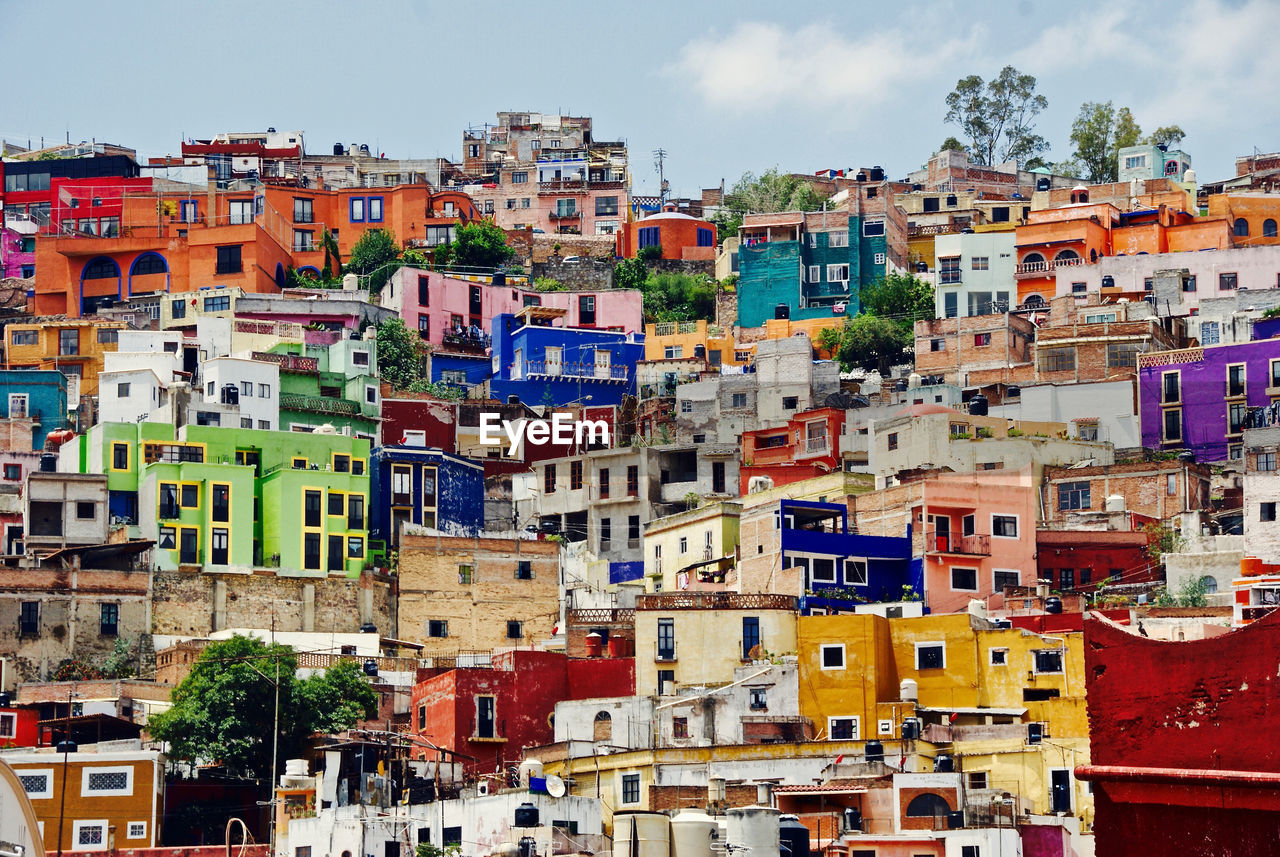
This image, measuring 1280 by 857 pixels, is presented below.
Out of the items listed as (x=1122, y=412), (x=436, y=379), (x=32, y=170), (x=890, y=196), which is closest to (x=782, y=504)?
(x=1122, y=412)

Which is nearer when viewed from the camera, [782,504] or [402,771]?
[402,771]

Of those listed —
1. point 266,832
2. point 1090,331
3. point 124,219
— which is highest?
point 124,219

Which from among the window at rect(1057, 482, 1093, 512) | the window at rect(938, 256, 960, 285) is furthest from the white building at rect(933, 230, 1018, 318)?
the window at rect(1057, 482, 1093, 512)

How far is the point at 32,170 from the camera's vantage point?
85.9 meters

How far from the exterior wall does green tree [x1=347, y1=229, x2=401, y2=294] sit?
3957 cm

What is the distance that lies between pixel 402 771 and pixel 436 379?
32.8 m

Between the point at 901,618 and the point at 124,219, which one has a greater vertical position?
the point at 124,219

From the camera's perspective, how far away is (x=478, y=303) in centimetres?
7556

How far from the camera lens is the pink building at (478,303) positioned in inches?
2879

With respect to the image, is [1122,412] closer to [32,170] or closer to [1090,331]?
[1090,331]

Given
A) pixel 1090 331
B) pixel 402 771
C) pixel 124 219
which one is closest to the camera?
pixel 402 771

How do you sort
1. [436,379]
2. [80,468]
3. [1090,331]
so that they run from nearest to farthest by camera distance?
1. [80,468]
2. [1090,331]
3. [436,379]

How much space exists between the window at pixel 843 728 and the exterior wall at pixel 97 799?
13.6 metres

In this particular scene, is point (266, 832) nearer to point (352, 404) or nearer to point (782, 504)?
point (782, 504)
